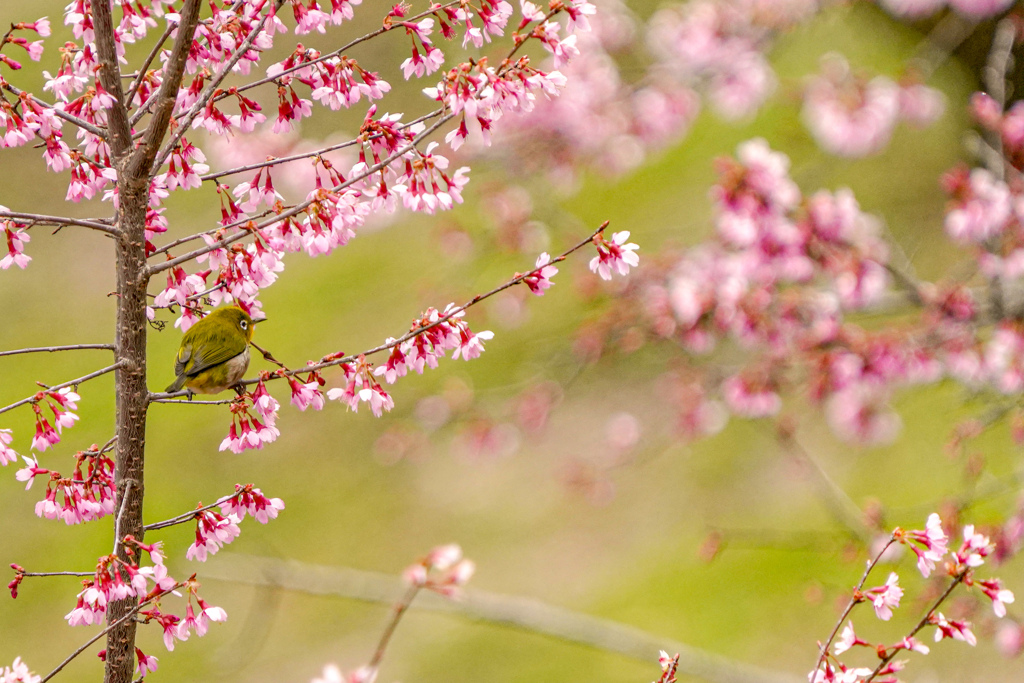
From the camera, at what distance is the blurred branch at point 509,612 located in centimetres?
494

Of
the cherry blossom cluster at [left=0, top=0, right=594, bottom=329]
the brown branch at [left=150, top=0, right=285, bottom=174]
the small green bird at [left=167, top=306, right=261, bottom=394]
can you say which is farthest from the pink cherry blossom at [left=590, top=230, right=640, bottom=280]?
the small green bird at [left=167, top=306, right=261, bottom=394]

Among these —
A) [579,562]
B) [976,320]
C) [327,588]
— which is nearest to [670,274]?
[976,320]

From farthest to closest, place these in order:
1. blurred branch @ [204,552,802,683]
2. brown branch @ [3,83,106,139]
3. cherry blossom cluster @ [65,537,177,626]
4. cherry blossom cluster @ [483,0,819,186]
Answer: cherry blossom cluster @ [483,0,819,186]
blurred branch @ [204,552,802,683]
brown branch @ [3,83,106,139]
cherry blossom cluster @ [65,537,177,626]

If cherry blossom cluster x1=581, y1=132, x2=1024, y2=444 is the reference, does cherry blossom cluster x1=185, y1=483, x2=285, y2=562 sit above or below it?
below

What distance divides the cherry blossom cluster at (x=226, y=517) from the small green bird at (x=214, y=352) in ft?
1.56

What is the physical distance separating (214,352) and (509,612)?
3.63 metres

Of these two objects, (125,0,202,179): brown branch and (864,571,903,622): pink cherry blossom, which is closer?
(125,0,202,179): brown branch

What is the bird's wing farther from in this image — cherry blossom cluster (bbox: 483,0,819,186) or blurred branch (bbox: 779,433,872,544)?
cherry blossom cluster (bbox: 483,0,819,186)

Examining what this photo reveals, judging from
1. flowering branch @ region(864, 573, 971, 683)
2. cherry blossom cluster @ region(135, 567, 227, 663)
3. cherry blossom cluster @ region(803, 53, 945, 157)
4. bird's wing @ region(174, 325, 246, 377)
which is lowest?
cherry blossom cluster @ region(135, 567, 227, 663)

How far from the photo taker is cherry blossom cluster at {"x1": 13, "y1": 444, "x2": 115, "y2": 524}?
2.05 m

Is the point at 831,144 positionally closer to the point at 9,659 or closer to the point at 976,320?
the point at 976,320

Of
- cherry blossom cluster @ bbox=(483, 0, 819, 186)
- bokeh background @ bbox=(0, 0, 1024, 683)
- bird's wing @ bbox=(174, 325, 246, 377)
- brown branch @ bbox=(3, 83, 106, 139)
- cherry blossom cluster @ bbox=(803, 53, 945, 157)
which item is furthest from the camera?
cherry blossom cluster @ bbox=(483, 0, 819, 186)

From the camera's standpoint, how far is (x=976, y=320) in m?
4.95

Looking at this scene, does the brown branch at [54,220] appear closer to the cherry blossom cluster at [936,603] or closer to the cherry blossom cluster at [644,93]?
the cherry blossom cluster at [936,603]
